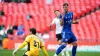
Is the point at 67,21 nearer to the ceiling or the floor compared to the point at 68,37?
nearer to the ceiling

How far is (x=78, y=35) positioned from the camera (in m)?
32.1

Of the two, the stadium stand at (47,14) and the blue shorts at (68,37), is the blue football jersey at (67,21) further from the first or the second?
the stadium stand at (47,14)

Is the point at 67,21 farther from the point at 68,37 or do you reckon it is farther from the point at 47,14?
the point at 47,14

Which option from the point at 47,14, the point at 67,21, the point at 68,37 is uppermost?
the point at 67,21

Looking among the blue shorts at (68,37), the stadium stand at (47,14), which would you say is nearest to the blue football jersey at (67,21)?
the blue shorts at (68,37)

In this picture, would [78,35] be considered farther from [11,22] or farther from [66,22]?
[66,22]

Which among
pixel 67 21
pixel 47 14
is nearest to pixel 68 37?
pixel 67 21

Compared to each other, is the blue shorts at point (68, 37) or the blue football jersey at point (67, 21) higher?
the blue football jersey at point (67, 21)

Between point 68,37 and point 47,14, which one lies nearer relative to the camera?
point 68,37

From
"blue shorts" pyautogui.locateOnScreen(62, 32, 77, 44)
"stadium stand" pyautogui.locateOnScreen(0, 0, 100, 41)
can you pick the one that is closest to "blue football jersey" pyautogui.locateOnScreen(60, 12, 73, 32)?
"blue shorts" pyautogui.locateOnScreen(62, 32, 77, 44)

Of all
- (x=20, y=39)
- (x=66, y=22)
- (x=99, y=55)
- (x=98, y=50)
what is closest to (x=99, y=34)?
(x=98, y=50)

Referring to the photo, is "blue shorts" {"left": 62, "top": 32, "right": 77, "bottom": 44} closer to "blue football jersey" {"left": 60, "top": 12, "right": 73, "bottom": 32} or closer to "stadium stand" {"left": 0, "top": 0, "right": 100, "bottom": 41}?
"blue football jersey" {"left": 60, "top": 12, "right": 73, "bottom": 32}

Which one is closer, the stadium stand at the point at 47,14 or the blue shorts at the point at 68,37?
the blue shorts at the point at 68,37

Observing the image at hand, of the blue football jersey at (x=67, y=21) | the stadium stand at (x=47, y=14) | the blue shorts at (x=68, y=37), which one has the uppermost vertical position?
the blue football jersey at (x=67, y=21)
